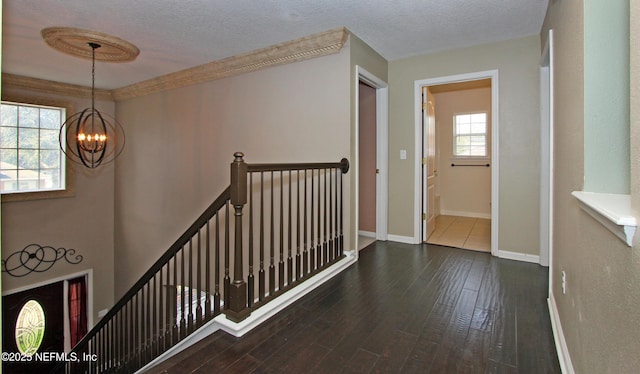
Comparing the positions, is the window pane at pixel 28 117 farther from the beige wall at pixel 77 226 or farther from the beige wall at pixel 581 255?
the beige wall at pixel 581 255

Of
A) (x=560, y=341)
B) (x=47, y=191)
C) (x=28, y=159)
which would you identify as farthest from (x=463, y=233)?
(x=28, y=159)

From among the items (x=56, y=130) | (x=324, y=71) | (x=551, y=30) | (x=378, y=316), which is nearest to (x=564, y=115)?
(x=551, y=30)

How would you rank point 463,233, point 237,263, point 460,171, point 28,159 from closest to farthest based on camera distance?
1. point 237,263
2. point 463,233
3. point 28,159
4. point 460,171

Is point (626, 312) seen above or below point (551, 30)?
below

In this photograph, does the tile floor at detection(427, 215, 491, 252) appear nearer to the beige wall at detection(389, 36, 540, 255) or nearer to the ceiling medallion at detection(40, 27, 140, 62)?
the beige wall at detection(389, 36, 540, 255)

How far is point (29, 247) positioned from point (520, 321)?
21.7 ft

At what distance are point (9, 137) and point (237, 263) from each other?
16.8 ft

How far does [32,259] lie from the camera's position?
511 cm

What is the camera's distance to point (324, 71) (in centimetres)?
336

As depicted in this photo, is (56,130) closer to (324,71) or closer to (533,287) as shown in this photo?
(324,71)

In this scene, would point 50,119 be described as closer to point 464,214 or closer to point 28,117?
point 28,117

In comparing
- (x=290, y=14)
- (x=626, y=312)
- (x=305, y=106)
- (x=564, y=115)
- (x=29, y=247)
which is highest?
(x=290, y=14)

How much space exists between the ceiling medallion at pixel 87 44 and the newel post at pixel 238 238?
8.47ft

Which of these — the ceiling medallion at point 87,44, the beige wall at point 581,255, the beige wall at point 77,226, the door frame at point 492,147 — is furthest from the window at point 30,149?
the beige wall at point 581,255
